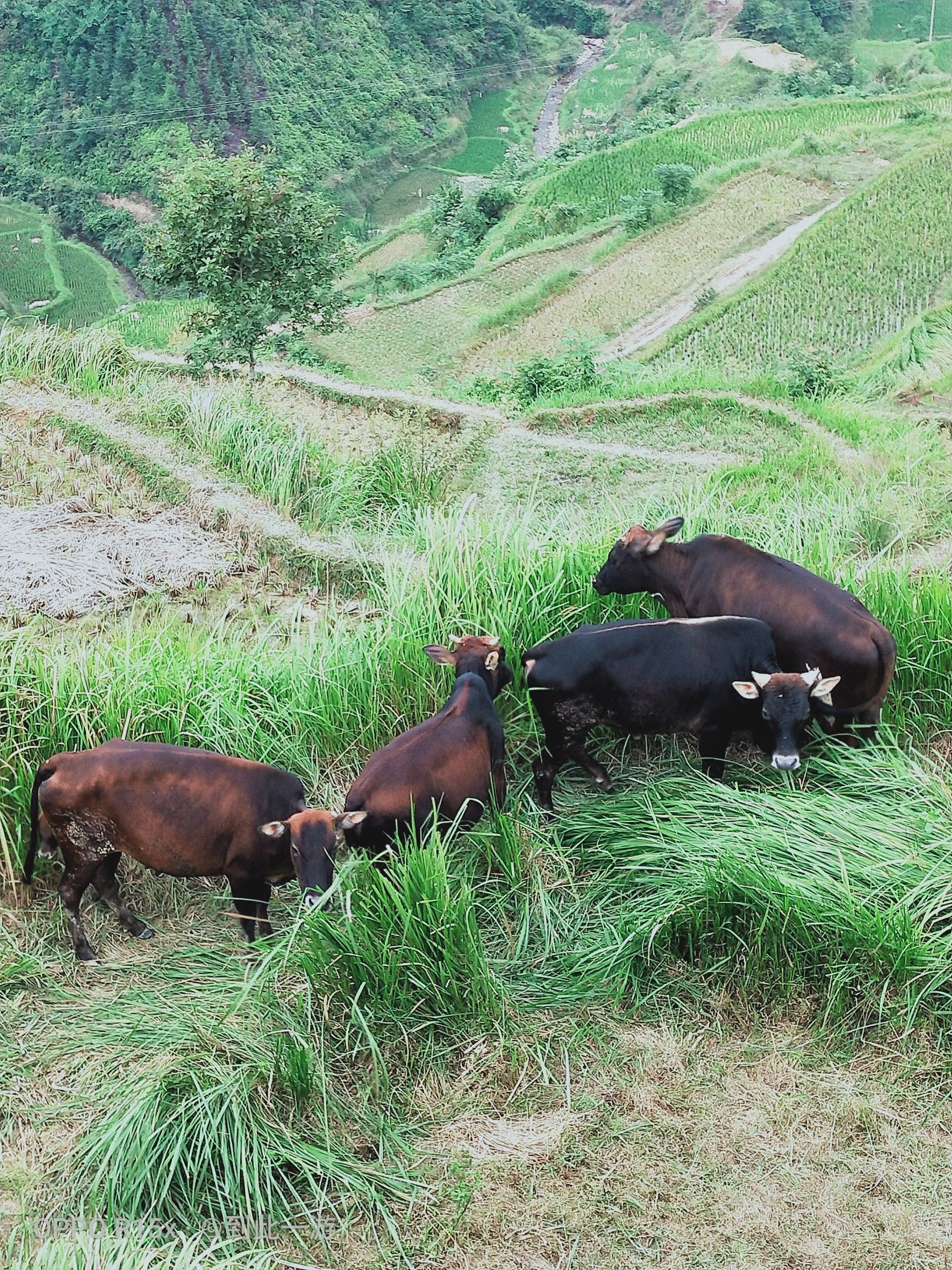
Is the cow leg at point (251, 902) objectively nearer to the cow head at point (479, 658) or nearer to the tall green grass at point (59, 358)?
the cow head at point (479, 658)

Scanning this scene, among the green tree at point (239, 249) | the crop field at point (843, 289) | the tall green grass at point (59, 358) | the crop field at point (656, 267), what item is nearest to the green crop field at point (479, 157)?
the crop field at point (656, 267)

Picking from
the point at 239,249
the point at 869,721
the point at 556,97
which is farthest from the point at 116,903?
the point at 556,97

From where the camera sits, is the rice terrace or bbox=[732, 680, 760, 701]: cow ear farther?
bbox=[732, 680, 760, 701]: cow ear

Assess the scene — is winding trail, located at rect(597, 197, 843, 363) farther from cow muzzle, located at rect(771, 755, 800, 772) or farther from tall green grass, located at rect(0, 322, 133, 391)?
cow muzzle, located at rect(771, 755, 800, 772)

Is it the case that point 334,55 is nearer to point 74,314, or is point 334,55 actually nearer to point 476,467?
point 74,314

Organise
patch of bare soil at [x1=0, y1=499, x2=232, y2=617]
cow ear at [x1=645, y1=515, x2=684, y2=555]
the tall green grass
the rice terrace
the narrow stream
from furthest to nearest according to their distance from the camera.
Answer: the narrow stream
the tall green grass
patch of bare soil at [x1=0, y1=499, x2=232, y2=617]
cow ear at [x1=645, y1=515, x2=684, y2=555]
the rice terrace

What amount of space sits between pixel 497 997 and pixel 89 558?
5.90 metres

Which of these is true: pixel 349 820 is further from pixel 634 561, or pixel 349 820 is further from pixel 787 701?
pixel 634 561

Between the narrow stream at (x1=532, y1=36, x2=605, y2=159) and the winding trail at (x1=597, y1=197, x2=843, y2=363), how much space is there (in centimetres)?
3314

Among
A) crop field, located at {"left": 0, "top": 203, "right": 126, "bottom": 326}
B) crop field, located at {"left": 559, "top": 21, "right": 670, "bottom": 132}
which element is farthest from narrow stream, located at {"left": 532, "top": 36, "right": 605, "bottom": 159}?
crop field, located at {"left": 0, "top": 203, "right": 126, "bottom": 326}

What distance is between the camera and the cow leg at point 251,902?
501 centimetres

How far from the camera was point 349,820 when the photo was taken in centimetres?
476

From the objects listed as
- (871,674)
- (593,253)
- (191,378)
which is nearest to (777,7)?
(593,253)

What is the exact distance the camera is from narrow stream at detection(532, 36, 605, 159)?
61688 millimetres
